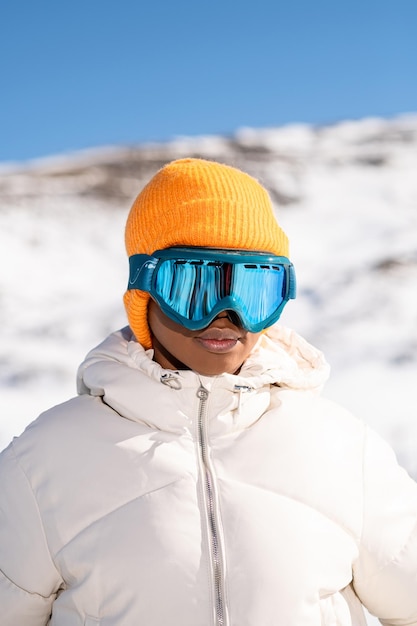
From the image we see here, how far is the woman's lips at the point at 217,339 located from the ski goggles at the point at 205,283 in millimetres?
44

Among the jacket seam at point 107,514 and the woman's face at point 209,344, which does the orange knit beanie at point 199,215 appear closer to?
the woman's face at point 209,344

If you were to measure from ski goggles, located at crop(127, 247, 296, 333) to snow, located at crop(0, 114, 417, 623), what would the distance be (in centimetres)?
217

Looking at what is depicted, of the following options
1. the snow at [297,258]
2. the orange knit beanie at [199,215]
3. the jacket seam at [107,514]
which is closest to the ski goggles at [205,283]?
the orange knit beanie at [199,215]

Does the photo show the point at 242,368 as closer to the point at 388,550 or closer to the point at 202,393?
the point at 202,393

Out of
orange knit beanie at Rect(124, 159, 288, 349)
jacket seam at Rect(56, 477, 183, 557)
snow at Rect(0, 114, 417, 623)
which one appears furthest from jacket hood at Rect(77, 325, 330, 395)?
snow at Rect(0, 114, 417, 623)

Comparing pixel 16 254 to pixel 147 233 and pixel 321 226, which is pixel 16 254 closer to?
pixel 321 226

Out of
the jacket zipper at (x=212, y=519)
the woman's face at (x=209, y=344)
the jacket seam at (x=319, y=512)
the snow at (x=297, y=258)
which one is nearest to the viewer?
the jacket zipper at (x=212, y=519)

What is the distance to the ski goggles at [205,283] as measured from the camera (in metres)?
1.66

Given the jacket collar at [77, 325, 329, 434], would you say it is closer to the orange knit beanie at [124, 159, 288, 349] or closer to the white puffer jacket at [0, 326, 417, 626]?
the white puffer jacket at [0, 326, 417, 626]

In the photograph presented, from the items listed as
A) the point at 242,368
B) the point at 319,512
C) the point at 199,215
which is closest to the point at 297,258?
the point at 242,368

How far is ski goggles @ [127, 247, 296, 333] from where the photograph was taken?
166cm

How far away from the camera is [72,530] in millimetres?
1537

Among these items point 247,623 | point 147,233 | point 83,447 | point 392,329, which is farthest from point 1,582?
point 392,329

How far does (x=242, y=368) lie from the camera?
70.4 inches
